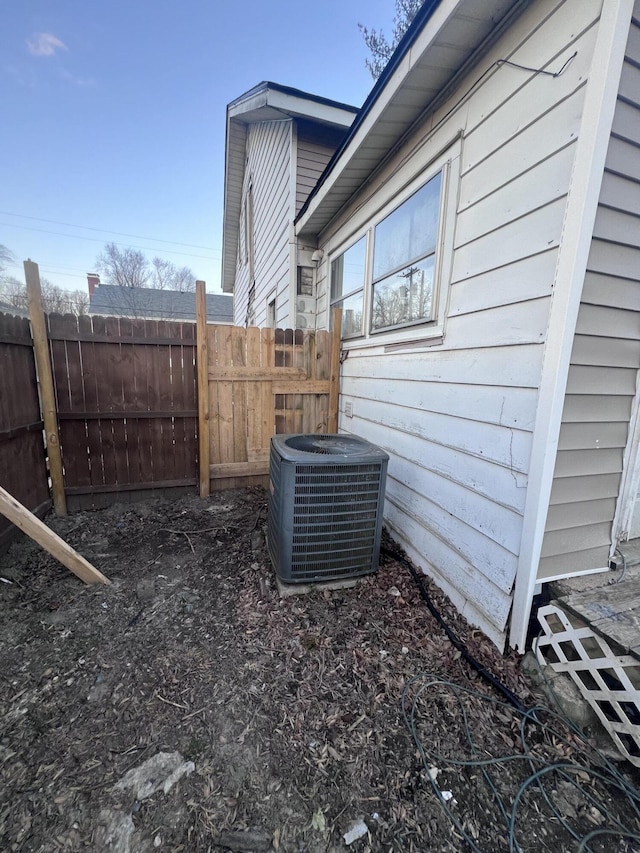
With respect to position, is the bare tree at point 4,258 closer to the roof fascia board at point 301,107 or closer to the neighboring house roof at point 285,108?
the neighboring house roof at point 285,108

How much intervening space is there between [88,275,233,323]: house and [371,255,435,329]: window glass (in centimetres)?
1828

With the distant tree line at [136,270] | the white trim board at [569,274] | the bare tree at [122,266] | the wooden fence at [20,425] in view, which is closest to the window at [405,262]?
the white trim board at [569,274]

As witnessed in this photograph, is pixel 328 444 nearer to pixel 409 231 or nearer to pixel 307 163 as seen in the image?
pixel 409 231

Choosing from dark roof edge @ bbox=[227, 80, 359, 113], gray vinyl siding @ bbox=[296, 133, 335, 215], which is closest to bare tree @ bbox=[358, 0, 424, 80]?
dark roof edge @ bbox=[227, 80, 359, 113]

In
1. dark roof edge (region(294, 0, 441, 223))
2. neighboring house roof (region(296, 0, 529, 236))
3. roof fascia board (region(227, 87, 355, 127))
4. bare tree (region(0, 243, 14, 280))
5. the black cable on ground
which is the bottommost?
the black cable on ground

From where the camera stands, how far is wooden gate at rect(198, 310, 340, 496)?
364cm

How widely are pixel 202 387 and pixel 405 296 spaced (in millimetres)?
2154

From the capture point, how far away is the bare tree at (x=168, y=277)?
2531cm

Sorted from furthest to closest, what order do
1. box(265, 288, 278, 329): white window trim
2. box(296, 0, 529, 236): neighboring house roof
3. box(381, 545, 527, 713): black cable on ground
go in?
box(265, 288, 278, 329): white window trim
box(296, 0, 529, 236): neighboring house roof
box(381, 545, 527, 713): black cable on ground

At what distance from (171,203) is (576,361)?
95.9 ft

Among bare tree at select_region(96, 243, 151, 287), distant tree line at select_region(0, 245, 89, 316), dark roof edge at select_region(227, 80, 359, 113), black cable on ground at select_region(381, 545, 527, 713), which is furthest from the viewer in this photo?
bare tree at select_region(96, 243, 151, 287)

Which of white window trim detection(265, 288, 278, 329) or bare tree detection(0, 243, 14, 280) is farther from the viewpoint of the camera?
bare tree detection(0, 243, 14, 280)

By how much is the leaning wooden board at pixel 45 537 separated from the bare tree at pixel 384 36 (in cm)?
919

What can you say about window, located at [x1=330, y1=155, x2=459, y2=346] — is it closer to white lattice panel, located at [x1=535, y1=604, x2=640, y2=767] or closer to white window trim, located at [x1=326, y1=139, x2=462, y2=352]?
white window trim, located at [x1=326, y1=139, x2=462, y2=352]
